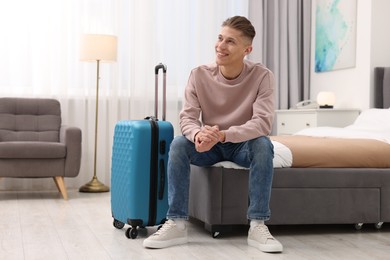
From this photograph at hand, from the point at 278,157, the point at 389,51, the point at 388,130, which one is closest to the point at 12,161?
the point at 278,157

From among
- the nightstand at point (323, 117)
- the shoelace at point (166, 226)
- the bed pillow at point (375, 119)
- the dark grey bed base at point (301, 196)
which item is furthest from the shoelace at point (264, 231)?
the nightstand at point (323, 117)

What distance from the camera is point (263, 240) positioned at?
8.93ft

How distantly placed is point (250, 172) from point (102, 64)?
2.99 metres

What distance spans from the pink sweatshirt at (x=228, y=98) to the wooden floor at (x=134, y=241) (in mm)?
536

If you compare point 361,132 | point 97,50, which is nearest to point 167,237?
point 361,132

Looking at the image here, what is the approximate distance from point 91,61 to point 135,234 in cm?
254

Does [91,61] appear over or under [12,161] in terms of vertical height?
over

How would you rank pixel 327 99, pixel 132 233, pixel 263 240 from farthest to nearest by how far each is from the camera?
pixel 327 99, pixel 132 233, pixel 263 240

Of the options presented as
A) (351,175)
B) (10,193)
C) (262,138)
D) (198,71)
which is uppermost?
(198,71)

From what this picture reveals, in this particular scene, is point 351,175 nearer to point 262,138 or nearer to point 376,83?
point 262,138

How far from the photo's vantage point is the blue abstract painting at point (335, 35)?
17.6ft

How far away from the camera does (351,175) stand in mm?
3252

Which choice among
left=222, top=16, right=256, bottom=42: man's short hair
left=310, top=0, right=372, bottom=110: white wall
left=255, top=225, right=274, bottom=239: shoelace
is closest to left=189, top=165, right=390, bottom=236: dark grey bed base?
left=255, top=225, right=274, bottom=239: shoelace

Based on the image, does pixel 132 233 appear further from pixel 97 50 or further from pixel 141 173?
pixel 97 50
